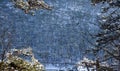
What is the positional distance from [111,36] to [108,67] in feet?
4.40

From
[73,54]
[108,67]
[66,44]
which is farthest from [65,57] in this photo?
[108,67]

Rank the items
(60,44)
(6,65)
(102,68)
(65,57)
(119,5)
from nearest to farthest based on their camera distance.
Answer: (6,65), (119,5), (102,68), (65,57), (60,44)

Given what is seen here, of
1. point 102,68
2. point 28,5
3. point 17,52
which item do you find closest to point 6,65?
point 17,52

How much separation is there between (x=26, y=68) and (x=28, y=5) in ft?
3.54

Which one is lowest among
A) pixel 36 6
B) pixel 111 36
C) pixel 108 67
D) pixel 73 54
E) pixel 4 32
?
pixel 73 54

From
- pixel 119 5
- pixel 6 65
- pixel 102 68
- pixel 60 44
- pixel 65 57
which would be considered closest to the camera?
pixel 6 65

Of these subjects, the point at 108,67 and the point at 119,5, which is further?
the point at 108,67

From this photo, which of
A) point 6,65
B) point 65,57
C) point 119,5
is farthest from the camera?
point 65,57

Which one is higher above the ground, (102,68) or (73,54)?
(102,68)

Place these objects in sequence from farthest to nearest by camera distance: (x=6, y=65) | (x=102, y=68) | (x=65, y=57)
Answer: (x=65, y=57)
(x=102, y=68)
(x=6, y=65)

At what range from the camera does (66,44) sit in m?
197

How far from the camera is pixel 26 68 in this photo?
6.68 m

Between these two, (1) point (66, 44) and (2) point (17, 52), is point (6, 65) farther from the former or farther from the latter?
(1) point (66, 44)

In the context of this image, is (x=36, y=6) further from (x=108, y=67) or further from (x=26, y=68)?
(x=108, y=67)
